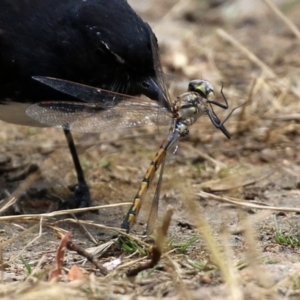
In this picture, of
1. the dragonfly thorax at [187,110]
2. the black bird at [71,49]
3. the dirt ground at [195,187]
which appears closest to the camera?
the dirt ground at [195,187]

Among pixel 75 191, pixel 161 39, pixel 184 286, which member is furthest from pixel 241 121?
pixel 184 286

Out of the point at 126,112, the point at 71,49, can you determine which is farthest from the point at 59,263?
the point at 71,49

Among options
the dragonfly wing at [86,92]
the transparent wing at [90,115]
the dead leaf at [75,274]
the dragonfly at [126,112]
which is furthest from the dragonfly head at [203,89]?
the dead leaf at [75,274]

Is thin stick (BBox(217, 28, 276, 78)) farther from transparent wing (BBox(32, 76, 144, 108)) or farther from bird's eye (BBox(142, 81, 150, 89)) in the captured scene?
transparent wing (BBox(32, 76, 144, 108))

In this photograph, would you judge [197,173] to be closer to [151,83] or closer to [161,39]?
[151,83]

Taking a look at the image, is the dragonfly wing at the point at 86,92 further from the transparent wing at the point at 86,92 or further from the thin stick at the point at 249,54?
the thin stick at the point at 249,54

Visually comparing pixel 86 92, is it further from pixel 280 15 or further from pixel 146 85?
pixel 280 15

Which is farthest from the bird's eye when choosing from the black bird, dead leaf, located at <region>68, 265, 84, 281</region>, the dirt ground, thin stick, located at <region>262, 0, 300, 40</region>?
thin stick, located at <region>262, 0, 300, 40</region>
